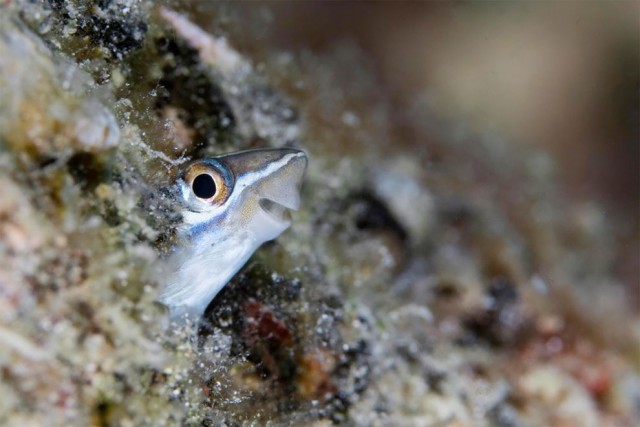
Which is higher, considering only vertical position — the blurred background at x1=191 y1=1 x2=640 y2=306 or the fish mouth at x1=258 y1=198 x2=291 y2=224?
the blurred background at x1=191 y1=1 x2=640 y2=306

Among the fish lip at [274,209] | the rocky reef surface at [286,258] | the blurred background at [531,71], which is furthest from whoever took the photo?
the blurred background at [531,71]

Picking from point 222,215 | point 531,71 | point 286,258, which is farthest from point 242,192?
point 531,71

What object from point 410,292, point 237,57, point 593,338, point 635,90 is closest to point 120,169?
point 237,57

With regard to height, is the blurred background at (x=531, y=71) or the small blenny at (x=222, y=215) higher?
the blurred background at (x=531, y=71)

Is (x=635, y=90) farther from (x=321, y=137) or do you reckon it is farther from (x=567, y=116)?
(x=321, y=137)

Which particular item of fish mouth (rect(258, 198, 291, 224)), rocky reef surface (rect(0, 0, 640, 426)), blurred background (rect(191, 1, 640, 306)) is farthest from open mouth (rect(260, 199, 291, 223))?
blurred background (rect(191, 1, 640, 306))

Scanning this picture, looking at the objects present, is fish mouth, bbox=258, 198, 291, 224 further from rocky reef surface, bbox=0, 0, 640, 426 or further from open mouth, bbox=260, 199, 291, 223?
rocky reef surface, bbox=0, 0, 640, 426

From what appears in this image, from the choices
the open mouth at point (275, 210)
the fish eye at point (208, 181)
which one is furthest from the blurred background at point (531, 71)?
the fish eye at point (208, 181)

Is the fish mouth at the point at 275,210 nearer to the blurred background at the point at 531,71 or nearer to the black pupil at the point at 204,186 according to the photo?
the black pupil at the point at 204,186
